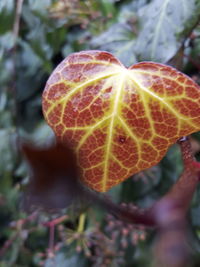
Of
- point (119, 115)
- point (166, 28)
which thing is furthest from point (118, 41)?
point (119, 115)

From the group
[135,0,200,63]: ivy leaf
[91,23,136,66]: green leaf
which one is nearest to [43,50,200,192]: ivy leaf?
[135,0,200,63]: ivy leaf

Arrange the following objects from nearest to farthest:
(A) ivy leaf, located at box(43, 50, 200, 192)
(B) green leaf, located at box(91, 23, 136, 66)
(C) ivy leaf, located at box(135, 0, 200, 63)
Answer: (A) ivy leaf, located at box(43, 50, 200, 192) < (C) ivy leaf, located at box(135, 0, 200, 63) < (B) green leaf, located at box(91, 23, 136, 66)

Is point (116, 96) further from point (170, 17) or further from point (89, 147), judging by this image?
point (170, 17)

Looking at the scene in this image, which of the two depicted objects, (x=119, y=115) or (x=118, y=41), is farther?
(x=118, y=41)

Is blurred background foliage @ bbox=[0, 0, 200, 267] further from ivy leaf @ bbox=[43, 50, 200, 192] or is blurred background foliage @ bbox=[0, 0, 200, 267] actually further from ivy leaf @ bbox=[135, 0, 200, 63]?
ivy leaf @ bbox=[43, 50, 200, 192]

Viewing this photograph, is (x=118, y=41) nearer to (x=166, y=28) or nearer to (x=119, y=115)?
(x=166, y=28)

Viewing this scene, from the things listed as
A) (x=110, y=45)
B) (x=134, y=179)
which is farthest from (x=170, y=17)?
(x=134, y=179)

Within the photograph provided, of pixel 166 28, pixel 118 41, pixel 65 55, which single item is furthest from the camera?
pixel 65 55
